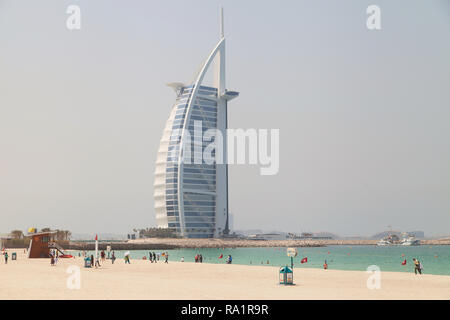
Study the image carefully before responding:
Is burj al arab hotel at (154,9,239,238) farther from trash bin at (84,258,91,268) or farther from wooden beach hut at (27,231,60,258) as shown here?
trash bin at (84,258,91,268)

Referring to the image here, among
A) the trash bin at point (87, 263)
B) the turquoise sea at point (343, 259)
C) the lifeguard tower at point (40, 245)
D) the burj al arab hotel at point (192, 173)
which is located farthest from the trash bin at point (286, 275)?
the burj al arab hotel at point (192, 173)

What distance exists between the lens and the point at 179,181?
155m

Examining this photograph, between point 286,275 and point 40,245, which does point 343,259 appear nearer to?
point 40,245

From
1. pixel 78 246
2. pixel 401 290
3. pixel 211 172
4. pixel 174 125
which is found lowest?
pixel 78 246

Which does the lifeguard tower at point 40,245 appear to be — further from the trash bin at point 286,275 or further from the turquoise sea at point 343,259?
the trash bin at point 286,275

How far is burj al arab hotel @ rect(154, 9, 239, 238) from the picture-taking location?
156m

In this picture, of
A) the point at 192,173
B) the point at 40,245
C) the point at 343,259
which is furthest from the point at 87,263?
the point at 192,173

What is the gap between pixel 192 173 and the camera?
160875 mm

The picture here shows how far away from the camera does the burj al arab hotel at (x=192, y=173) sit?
156375 millimetres
